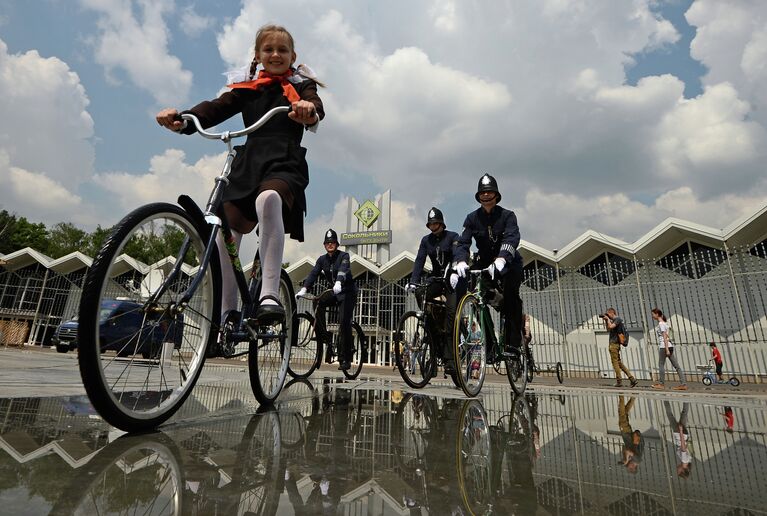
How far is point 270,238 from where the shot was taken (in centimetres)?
238

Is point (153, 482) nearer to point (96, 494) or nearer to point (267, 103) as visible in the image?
Answer: point (96, 494)

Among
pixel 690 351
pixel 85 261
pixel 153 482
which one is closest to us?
pixel 153 482

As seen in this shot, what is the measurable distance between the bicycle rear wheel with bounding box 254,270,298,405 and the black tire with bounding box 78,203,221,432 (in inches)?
12.2

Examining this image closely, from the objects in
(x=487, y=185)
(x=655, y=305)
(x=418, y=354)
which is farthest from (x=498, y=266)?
(x=655, y=305)

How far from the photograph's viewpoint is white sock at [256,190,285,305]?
232 centimetres

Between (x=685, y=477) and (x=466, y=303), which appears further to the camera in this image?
(x=466, y=303)

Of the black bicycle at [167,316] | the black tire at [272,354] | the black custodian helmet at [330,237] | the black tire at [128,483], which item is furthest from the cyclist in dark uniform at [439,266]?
the black tire at [128,483]

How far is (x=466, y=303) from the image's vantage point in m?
3.93

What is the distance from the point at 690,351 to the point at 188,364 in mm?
21815

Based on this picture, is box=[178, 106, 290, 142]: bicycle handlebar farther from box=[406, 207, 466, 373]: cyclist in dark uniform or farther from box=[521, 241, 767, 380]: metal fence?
box=[521, 241, 767, 380]: metal fence

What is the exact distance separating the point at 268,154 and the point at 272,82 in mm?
622

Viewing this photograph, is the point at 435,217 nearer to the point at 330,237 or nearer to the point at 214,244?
the point at 330,237

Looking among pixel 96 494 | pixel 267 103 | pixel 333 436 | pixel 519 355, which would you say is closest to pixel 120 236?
pixel 96 494

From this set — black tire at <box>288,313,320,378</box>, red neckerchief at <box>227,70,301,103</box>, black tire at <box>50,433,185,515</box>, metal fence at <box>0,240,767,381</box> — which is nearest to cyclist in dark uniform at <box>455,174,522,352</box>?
black tire at <box>288,313,320,378</box>
